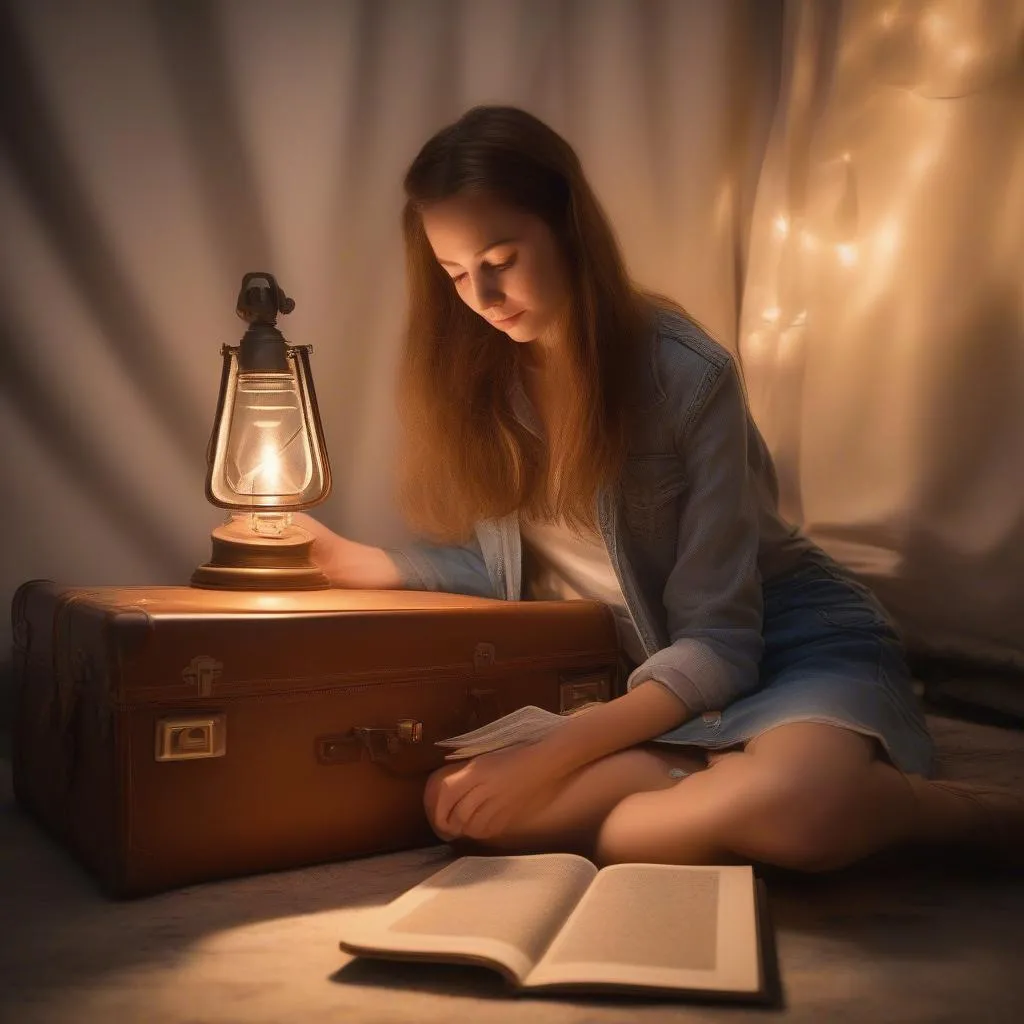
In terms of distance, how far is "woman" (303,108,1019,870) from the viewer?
1.31m

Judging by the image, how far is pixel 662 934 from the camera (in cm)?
104

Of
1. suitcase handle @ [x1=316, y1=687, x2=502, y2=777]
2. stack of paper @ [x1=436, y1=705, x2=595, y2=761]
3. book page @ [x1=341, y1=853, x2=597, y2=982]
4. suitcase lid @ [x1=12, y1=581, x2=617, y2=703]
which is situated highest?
suitcase lid @ [x1=12, y1=581, x2=617, y2=703]

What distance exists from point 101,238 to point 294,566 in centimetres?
67

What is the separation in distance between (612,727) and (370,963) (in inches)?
16.8

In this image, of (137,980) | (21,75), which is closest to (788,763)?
(137,980)

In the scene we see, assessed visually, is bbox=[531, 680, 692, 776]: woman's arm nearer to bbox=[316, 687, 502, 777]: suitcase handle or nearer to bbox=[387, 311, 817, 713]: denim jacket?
bbox=[387, 311, 817, 713]: denim jacket

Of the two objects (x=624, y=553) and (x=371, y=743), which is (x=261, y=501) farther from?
(x=624, y=553)

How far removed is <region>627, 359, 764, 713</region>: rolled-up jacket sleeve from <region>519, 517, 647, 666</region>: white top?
→ 0.50ft

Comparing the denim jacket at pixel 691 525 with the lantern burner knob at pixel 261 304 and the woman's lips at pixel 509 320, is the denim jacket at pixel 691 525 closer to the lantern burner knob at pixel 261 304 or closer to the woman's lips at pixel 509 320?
the woman's lips at pixel 509 320

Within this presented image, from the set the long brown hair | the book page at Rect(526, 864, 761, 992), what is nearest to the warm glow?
the long brown hair

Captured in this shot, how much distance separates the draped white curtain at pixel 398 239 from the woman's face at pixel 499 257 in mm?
594

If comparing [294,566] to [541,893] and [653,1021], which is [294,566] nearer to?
[541,893]

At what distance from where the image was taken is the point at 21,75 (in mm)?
1829

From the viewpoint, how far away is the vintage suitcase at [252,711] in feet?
4.23
